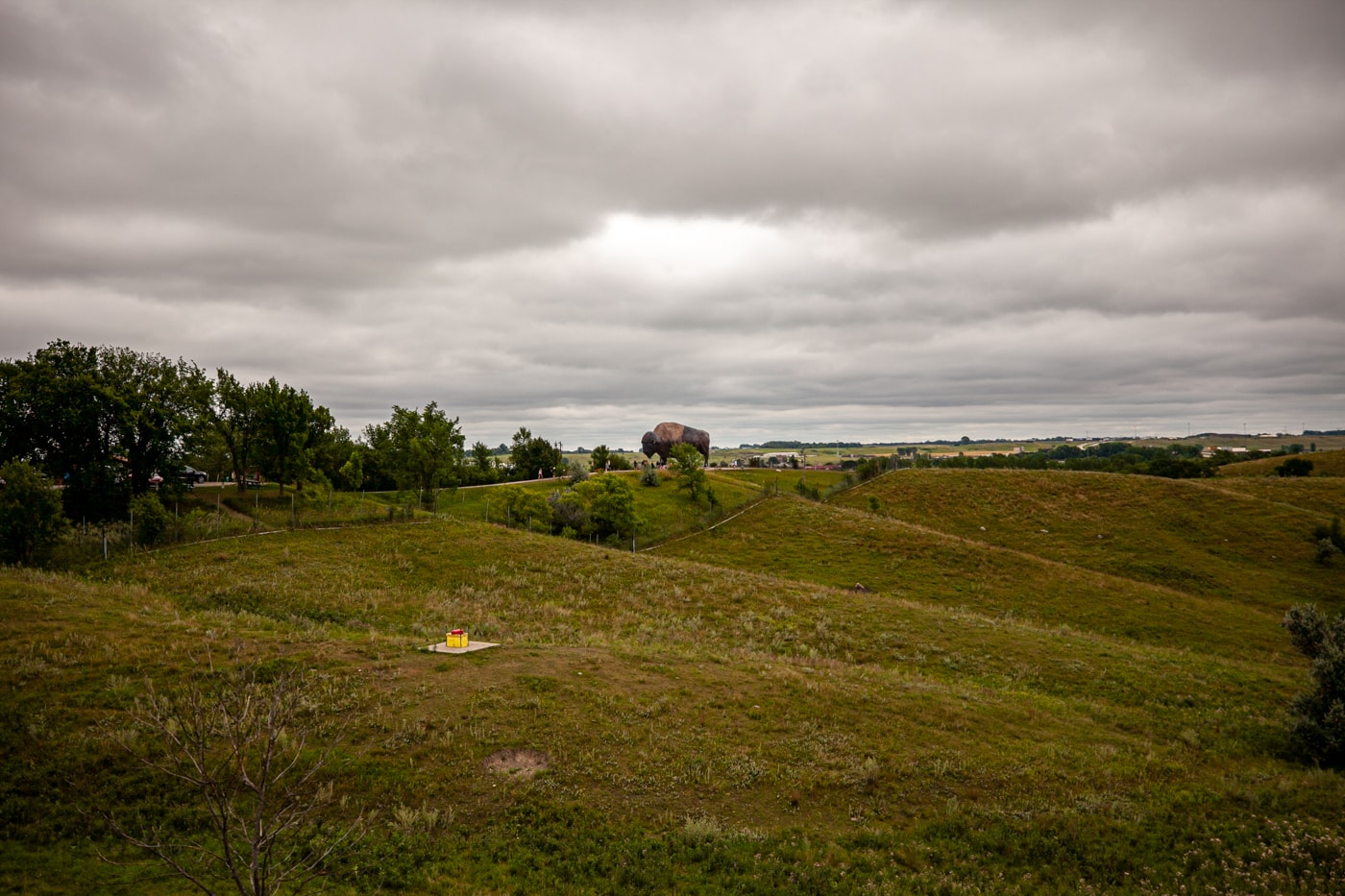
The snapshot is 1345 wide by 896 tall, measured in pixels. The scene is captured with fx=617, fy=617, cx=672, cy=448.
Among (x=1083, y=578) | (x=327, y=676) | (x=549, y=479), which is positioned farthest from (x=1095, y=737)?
(x=549, y=479)

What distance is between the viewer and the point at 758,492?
267 ft

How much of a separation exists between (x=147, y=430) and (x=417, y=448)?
1972cm

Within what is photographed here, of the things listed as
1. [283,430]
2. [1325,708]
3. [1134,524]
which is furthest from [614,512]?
[1134,524]

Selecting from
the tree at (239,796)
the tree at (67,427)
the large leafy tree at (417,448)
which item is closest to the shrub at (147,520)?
the tree at (67,427)

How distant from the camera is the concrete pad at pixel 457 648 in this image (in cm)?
2303

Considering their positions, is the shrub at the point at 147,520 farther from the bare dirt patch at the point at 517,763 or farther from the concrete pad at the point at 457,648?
the bare dirt patch at the point at 517,763

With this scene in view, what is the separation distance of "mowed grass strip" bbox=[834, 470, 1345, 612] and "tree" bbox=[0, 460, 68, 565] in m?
72.5

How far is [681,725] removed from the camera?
60.0ft

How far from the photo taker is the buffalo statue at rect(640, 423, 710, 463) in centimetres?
10745

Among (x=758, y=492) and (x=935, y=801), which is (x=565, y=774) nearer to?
(x=935, y=801)

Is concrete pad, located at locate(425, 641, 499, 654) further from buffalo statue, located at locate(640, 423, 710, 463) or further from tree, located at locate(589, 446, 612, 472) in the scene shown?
buffalo statue, located at locate(640, 423, 710, 463)

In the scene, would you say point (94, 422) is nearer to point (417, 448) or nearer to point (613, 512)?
point (417, 448)

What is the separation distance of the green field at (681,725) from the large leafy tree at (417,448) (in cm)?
1394

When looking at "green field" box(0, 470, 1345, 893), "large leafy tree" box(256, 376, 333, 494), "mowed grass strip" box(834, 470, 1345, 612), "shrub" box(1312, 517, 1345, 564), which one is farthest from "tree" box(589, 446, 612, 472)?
"shrub" box(1312, 517, 1345, 564)
